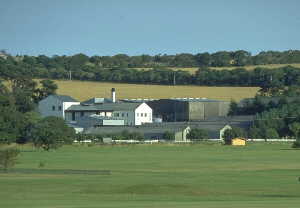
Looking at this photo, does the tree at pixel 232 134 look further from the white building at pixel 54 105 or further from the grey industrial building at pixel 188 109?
the white building at pixel 54 105

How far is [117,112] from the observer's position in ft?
531

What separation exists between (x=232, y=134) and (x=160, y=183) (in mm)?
74765

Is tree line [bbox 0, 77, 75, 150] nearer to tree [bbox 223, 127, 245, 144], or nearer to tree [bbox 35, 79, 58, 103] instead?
tree [bbox 223, 127, 245, 144]

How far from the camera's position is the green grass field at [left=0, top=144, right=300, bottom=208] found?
43875mm

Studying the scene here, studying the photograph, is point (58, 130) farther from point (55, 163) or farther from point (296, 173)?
point (296, 173)

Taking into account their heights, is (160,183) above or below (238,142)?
below

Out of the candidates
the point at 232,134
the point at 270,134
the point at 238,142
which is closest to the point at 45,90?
the point at 270,134

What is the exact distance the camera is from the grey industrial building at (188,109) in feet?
545

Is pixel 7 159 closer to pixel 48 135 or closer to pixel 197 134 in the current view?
pixel 48 135

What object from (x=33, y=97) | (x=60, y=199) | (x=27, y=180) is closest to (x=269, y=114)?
(x=33, y=97)

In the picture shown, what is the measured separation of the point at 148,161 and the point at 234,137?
4706 centimetres

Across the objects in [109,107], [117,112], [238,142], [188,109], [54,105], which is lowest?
[238,142]

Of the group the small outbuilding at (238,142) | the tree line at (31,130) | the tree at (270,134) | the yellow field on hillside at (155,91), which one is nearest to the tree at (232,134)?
the small outbuilding at (238,142)

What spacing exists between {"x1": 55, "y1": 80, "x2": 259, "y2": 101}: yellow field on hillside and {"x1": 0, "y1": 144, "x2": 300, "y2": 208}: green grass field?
3835 inches
